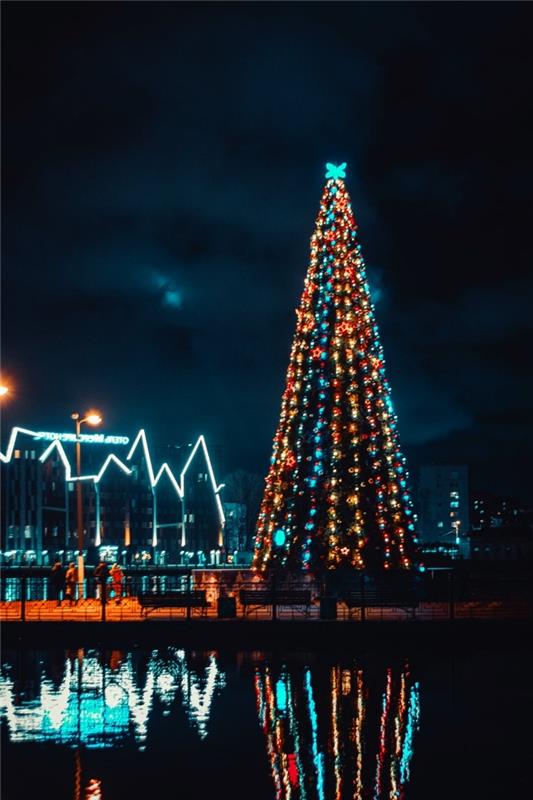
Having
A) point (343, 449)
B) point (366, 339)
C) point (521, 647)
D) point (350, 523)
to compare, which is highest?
point (366, 339)

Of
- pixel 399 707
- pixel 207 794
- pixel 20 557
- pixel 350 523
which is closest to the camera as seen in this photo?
pixel 207 794

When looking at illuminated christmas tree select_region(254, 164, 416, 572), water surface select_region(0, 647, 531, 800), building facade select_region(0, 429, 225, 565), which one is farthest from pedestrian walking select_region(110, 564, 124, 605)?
Result: building facade select_region(0, 429, 225, 565)

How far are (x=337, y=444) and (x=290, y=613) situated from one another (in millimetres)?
5580

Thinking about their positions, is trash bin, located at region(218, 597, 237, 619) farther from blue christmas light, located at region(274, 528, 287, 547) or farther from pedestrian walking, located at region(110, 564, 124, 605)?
blue christmas light, located at region(274, 528, 287, 547)

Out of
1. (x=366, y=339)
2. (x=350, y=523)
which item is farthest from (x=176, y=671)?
(x=366, y=339)

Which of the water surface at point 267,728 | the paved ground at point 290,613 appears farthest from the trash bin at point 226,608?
the water surface at point 267,728

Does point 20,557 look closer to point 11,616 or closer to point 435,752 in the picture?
point 11,616

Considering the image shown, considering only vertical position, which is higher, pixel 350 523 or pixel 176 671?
pixel 350 523

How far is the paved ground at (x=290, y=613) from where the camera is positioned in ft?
93.4

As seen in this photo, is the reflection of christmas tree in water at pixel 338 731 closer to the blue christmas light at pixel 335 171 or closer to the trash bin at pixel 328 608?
the trash bin at pixel 328 608

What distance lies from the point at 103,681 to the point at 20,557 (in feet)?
280

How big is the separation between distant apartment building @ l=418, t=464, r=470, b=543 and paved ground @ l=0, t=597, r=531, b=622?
14129cm

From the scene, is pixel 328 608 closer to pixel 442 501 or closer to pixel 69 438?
pixel 69 438

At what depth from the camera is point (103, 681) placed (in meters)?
18.9
